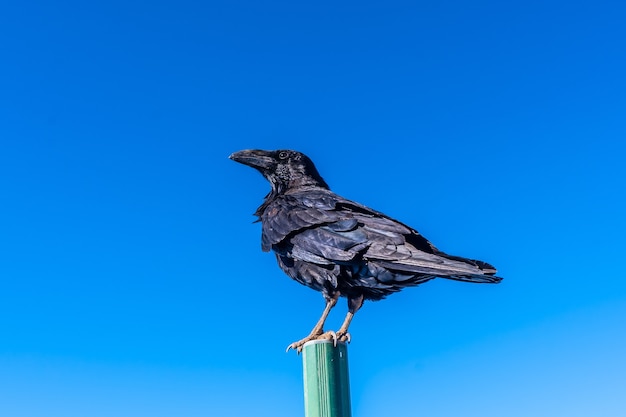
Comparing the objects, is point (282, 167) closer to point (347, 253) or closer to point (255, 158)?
point (255, 158)

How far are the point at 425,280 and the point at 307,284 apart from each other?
127cm

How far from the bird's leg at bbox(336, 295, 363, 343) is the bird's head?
1.84m

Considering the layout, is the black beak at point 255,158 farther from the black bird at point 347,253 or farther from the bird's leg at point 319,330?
the bird's leg at point 319,330

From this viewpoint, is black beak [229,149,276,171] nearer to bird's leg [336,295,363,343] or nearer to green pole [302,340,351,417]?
bird's leg [336,295,363,343]

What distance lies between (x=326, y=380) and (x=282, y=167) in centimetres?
369

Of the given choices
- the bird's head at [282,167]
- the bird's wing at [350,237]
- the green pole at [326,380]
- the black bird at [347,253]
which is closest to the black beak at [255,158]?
the bird's head at [282,167]

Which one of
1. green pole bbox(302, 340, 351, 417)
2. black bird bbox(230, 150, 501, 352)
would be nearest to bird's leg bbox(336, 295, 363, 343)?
black bird bbox(230, 150, 501, 352)

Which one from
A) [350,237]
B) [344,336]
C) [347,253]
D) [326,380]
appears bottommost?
[326,380]

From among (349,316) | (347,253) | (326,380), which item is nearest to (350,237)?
(347,253)

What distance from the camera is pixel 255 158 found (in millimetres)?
7707

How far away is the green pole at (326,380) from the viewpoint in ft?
14.5

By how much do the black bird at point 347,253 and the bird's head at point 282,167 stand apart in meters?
0.54

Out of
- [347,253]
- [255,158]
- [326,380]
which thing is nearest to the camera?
[326,380]

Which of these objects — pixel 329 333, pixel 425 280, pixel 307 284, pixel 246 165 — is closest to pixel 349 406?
pixel 329 333
